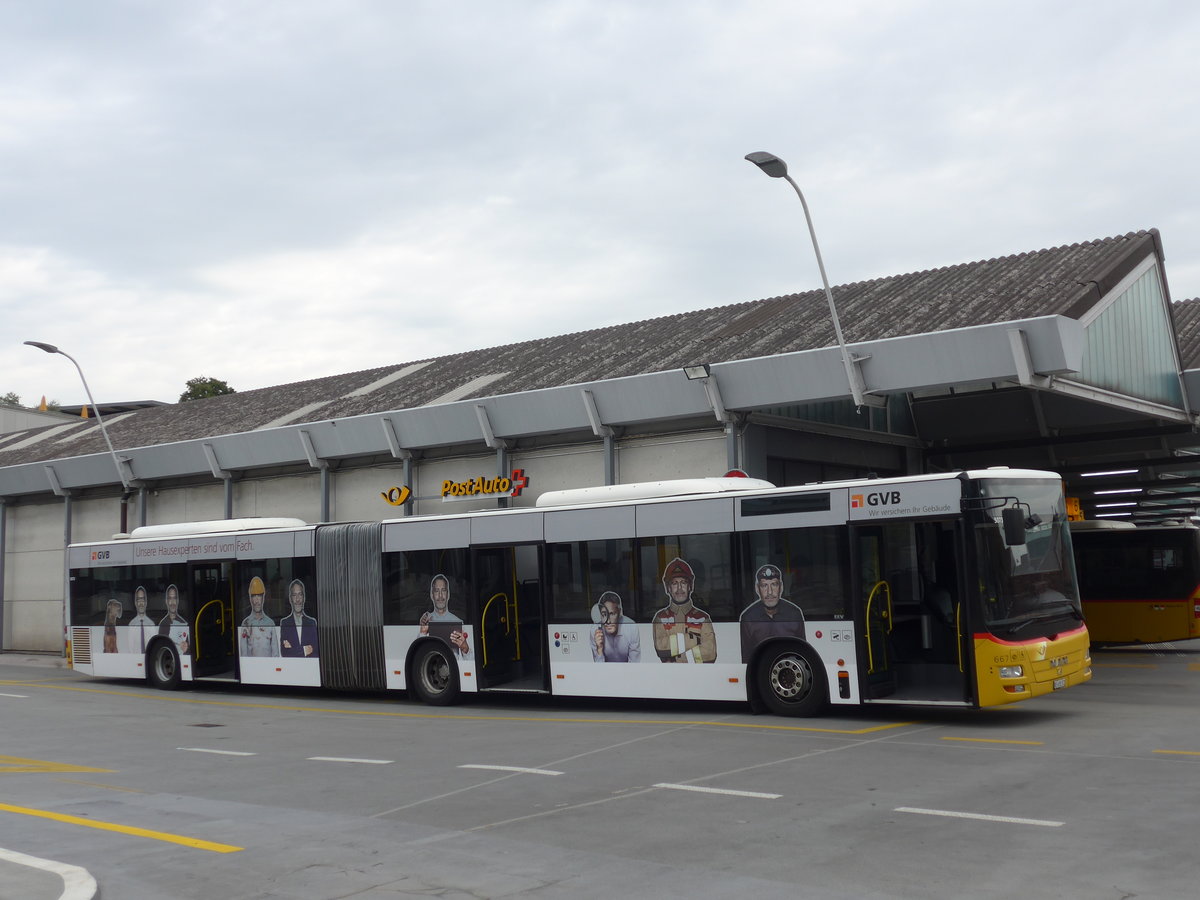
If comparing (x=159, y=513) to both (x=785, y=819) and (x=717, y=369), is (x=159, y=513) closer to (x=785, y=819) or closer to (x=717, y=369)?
(x=717, y=369)

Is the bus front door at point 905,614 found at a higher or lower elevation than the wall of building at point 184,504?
lower

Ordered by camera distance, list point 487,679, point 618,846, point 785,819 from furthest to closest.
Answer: point 487,679 → point 785,819 → point 618,846

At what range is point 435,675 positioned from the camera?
64.1 ft

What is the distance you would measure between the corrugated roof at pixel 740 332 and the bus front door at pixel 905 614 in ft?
23.3

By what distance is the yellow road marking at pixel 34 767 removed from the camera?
13156mm

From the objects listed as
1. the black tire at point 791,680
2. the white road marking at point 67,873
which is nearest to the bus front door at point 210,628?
the black tire at point 791,680

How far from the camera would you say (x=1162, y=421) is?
28.3 m

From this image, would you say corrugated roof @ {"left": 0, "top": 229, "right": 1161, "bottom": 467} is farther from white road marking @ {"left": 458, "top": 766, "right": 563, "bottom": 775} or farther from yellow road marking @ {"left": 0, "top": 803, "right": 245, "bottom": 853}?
yellow road marking @ {"left": 0, "top": 803, "right": 245, "bottom": 853}

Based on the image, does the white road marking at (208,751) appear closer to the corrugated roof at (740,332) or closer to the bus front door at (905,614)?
the bus front door at (905,614)

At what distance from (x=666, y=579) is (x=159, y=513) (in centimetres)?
2148

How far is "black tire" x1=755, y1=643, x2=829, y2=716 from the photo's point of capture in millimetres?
15312

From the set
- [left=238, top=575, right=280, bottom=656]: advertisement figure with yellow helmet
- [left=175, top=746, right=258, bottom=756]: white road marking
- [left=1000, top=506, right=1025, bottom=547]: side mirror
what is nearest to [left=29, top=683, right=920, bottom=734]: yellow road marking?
[left=238, top=575, right=280, bottom=656]: advertisement figure with yellow helmet

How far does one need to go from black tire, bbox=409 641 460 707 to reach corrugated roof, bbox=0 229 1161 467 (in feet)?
27.2

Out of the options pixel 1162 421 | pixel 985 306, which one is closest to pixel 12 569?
pixel 985 306
